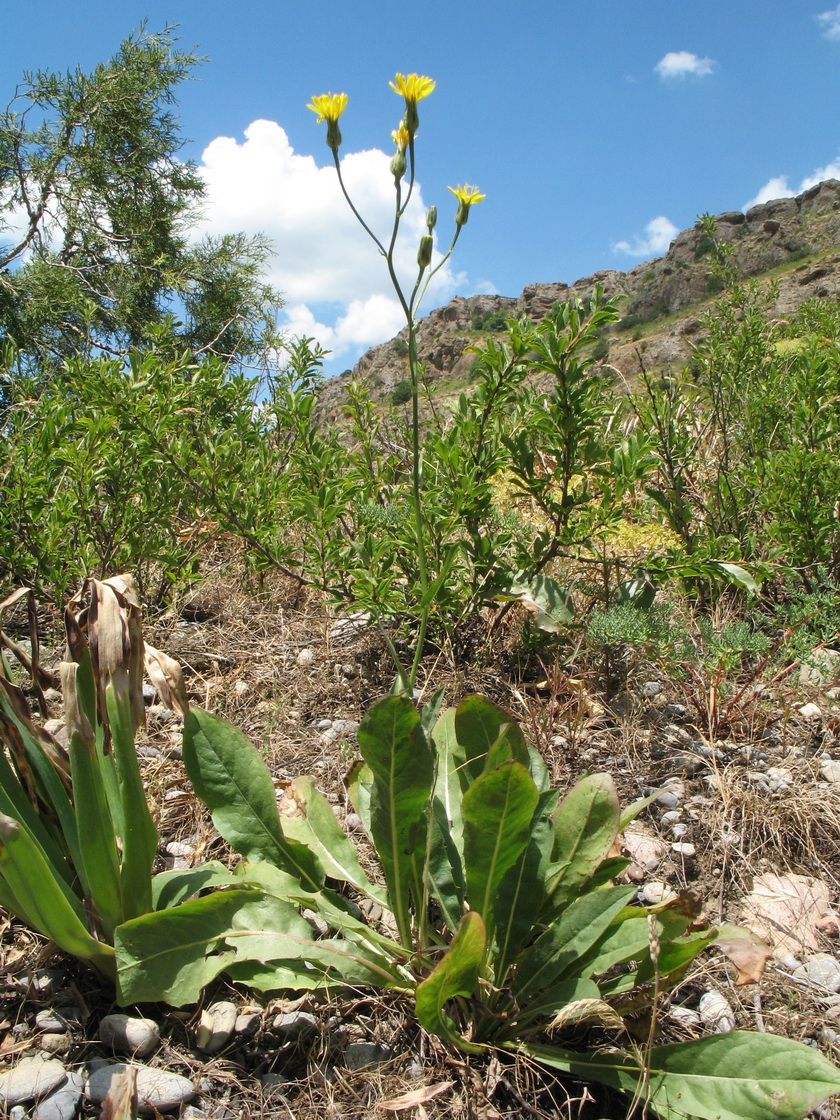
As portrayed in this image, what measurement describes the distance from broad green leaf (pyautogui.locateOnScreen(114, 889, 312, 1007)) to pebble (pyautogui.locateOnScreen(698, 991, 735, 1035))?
840 millimetres

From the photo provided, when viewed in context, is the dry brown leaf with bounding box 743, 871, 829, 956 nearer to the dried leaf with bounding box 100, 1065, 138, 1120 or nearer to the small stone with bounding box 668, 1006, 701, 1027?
the small stone with bounding box 668, 1006, 701, 1027

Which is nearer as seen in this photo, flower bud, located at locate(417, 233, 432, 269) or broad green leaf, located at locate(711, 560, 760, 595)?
flower bud, located at locate(417, 233, 432, 269)

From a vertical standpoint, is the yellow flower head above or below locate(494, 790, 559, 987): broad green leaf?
above

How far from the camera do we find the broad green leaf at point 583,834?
163 centimetres

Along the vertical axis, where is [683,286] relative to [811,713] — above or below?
above

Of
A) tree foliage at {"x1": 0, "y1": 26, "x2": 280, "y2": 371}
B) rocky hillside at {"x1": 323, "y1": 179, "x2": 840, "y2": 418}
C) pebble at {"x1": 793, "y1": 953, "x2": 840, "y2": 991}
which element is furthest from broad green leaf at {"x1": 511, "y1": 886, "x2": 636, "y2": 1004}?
rocky hillside at {"x1": 323, "y1": 179, "x2": 840, "y2": 418}

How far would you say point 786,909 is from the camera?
1.78 metres

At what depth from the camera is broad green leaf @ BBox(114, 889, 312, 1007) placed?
4.60 feet

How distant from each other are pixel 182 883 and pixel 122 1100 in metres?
0.48

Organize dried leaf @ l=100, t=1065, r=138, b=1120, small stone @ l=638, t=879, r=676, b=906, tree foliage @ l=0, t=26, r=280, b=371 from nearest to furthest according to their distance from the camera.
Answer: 1. dried leaf @ l=100, t=1065, r=138, b=1120
2. small stone @ l=638, t=879, r=676, b=906
3. tree foliage @ l=0, t=26, r=280, b=371

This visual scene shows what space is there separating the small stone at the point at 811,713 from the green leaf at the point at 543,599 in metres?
0.81

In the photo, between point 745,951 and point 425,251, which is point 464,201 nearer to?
point 425,251

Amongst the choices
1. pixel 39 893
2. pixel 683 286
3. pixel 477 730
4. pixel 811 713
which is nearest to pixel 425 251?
pixel 477 730

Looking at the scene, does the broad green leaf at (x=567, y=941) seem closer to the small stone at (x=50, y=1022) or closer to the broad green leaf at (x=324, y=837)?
the broad green leaf at (x=324, y=837)
